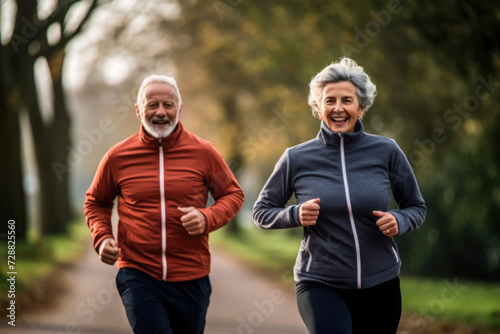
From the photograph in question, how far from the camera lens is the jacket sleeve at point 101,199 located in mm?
4176

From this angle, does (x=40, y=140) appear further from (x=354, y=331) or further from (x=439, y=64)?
(x=354, y=331)

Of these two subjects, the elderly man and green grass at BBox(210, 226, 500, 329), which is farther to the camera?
green grass at BBox(210, 226, 500, 329)

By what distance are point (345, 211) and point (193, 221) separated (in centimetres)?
90

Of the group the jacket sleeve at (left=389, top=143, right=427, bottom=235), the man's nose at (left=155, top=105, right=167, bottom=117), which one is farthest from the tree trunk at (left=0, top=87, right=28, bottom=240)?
the jacket sleeve at (left=389, top=143, right=427, bottom=235)

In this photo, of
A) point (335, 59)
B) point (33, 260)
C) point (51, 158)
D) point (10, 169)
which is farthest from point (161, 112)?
point (51, 158)

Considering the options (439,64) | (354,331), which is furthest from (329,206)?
(439,64)

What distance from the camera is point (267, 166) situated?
33.2 m

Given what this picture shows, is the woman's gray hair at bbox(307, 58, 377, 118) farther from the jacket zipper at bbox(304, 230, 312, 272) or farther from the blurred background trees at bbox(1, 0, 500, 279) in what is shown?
the blurred background trees at bbox(1, 0, 500, 279)

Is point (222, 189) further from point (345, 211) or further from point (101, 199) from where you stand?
point (345, 211)

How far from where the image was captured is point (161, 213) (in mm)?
→ 4023

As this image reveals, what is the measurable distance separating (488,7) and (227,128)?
14.7m

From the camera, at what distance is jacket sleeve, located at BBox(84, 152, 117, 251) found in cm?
418

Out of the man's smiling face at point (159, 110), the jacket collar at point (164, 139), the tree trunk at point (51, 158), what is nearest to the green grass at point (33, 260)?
the tree trunk at point (51, 158)

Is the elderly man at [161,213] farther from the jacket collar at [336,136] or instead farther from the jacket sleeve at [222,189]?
the jacket collar at [336,136]
